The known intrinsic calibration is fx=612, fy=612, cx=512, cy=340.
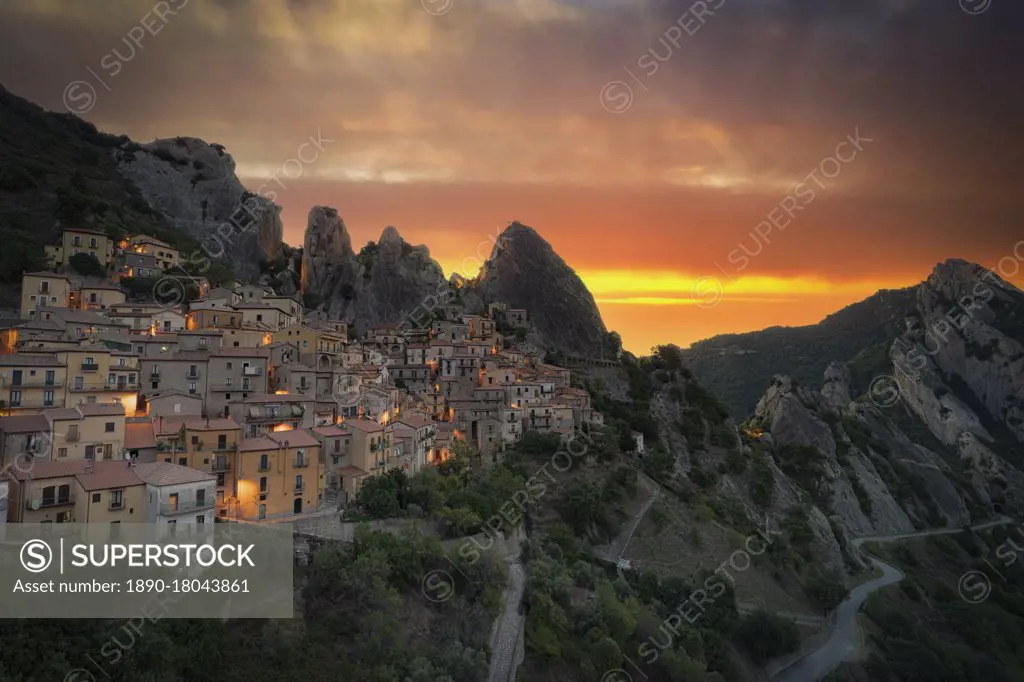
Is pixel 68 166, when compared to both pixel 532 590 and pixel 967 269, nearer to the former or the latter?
pixel 532 590

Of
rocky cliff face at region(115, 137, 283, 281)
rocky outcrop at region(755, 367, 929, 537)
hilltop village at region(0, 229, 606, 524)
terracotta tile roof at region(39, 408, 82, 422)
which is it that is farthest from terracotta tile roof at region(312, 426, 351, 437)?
rocky outcrop at region(755, 367, 929, 537)

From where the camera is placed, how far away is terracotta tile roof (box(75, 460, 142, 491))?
1023 inches

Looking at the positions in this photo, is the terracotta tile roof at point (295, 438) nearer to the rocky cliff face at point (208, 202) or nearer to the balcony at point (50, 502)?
the balcony at point (50, 502)

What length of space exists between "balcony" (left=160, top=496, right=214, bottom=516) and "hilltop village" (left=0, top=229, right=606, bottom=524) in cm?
6

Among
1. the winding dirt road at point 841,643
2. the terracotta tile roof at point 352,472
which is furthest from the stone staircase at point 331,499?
the winding dirt road at point 841,643

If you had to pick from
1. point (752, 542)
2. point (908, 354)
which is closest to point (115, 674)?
point (752, 542)

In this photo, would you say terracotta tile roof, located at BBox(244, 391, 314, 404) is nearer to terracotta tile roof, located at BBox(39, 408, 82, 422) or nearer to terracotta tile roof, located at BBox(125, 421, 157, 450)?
terracotta tile roof, located at BBox(125, 421, 157, 450)

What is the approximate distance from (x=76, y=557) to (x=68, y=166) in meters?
82.7

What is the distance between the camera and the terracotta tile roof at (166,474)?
88.4ft

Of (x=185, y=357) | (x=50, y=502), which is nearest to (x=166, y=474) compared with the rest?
(x=50, y=502)

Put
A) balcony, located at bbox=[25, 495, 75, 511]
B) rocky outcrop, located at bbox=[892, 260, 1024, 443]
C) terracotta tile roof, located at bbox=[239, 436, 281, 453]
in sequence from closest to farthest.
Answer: balcony, located at bbox=[25, 495, 75, 511]
terracotta tile roof, located at bbox=[239, 436, 281, 453]
rocky outcrop, located at bbox=[892, 260, 1024, 443]

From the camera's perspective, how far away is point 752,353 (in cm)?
16600

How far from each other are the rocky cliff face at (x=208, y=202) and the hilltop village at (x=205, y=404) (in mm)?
23470

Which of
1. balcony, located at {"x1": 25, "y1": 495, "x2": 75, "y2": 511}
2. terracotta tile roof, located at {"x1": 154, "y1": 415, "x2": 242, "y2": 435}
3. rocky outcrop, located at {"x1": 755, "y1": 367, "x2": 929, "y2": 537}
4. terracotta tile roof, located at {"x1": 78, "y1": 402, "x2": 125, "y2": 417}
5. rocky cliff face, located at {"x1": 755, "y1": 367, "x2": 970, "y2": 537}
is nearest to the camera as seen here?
balcony, located at {"x1": 25, "y1": 495, "x2": 75, "y2": 511}
